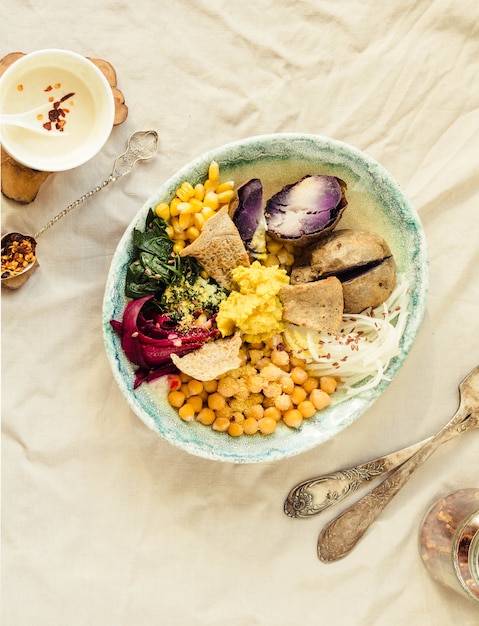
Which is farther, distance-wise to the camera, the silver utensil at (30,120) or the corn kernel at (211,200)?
the corn kernel at (211,200)

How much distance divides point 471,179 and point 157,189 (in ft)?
5.11

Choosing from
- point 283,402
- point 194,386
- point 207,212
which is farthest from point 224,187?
point 283,402

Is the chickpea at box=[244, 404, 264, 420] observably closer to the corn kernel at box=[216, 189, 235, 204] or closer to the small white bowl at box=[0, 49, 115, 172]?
the corn kernel at box=[216, 189, 235, 204]

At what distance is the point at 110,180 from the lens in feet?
11.1

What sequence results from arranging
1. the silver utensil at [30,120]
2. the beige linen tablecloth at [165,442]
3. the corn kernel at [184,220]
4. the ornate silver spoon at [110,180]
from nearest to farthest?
the silver utensil at [30,120] < the corn kernel at [184,220] < the ornate silver spoon at [110,180] < the beige linen tablecloth at [165,442]

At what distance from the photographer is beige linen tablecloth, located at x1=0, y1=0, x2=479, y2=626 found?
136 inches

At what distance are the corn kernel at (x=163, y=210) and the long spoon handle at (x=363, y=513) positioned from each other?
1.65 meters

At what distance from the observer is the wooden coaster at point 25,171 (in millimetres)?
3293

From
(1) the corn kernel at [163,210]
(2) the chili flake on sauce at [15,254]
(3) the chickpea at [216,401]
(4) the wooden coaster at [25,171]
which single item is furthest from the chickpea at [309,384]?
(4) the wooden coaster at [25,171]

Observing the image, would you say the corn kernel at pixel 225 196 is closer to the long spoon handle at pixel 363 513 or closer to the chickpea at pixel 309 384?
the chickpea at pixel 309 384

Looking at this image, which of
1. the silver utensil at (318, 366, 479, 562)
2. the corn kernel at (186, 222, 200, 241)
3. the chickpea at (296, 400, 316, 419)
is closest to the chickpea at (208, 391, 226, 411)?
the chickpea at (296, 400, 316, 419)

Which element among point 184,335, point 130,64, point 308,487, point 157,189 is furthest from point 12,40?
point 308,487

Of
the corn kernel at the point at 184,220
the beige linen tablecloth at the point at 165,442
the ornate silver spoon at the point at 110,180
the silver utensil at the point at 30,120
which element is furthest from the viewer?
the beige linen tablecloth at the point at 165,442

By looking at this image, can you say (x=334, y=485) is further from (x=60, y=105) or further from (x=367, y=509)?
(x=60, y=105)
